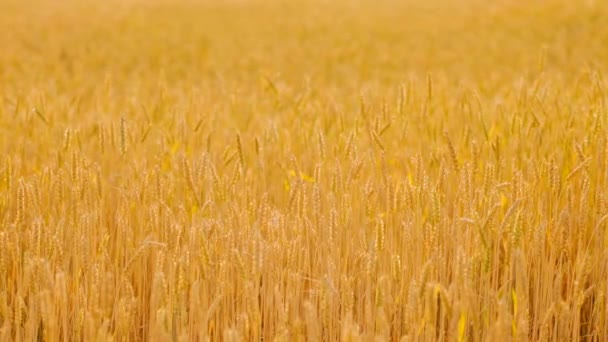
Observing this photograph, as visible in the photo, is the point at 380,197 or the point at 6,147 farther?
the point at 6,147

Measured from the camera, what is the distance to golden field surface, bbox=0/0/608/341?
1425 mm

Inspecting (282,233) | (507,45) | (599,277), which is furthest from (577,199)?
(507,45)

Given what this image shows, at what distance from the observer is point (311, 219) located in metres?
1.93

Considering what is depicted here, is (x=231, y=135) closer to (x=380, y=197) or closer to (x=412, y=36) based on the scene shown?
(x=380, y=197)

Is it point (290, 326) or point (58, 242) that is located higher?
point (58, 242)

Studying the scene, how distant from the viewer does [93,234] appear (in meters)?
1.80

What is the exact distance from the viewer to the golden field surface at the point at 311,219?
142cm

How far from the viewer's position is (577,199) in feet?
6.75

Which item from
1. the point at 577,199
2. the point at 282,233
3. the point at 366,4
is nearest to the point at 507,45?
the point at 366,4

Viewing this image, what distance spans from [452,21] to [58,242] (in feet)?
28.3

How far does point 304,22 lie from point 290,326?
855 centimetres

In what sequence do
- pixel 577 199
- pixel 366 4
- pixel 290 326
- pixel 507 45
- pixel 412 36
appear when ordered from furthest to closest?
pixel 366 4, pixel 412 36, pixel 507 45, pixel 577 199, pixel 290 326

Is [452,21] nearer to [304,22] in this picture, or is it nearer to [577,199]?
[304,22]

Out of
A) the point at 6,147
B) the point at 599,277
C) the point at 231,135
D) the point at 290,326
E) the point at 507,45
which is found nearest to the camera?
the point at 290,326
